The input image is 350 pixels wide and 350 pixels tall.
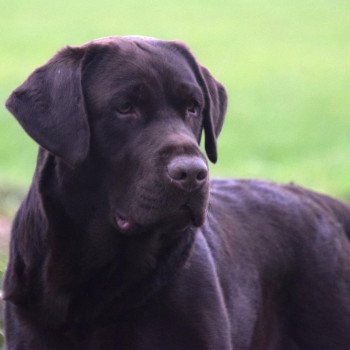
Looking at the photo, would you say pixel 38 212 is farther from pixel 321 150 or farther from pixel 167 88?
pixel 321 150

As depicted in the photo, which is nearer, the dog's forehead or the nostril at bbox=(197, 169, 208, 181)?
the nostril at bbox=(197, 169, 208, 181)

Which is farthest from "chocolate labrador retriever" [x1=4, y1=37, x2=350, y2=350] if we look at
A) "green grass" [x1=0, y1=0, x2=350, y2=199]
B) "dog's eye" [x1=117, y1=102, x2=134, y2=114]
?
"green grass" [x1=0, y1=0, x2=350, y2=199]

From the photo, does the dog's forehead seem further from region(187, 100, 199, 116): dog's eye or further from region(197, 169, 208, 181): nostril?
region(197, 169, 208, 181): nostril

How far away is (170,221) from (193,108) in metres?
0.67

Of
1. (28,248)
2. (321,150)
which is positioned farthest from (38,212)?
(321,150)

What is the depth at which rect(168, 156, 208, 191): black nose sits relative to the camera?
5.41 m

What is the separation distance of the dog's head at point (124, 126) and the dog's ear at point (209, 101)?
0.16m

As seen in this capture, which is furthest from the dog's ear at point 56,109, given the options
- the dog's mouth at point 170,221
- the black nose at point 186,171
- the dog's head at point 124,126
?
the black nose at point 186,171

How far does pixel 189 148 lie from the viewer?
5.50 m

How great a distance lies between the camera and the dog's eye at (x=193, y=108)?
19.5 feet

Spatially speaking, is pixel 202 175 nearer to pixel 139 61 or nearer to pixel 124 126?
pixel 124 126

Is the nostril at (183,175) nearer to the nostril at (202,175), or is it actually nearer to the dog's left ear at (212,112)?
the nostril at (202,175)

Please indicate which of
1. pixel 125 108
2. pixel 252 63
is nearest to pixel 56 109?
pixel 125 108

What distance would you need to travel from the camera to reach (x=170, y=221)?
5570 millimetres
